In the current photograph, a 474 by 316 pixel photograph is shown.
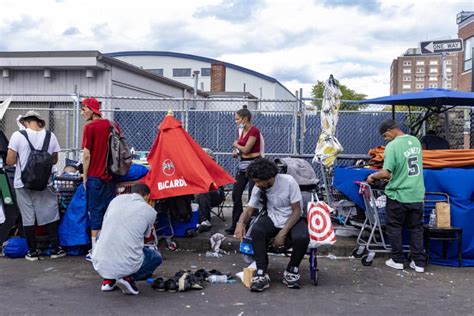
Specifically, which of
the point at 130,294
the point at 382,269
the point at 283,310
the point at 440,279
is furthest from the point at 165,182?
the point at 440,279

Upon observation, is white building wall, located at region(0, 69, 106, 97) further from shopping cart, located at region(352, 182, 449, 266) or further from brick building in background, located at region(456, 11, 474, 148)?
brick building in background, located at region(456, 11, 474, 148)

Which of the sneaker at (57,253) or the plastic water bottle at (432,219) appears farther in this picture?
the sneaker at (57,253)

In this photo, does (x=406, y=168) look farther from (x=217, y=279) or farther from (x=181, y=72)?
(x=181, y=72)

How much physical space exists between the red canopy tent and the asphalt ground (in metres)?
0.94

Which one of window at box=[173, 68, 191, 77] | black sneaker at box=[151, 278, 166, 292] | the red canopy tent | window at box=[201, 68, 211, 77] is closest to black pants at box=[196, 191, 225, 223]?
the red canopy tent

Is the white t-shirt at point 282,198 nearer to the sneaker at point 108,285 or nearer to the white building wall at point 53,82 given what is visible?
the sneaker at point 108,285

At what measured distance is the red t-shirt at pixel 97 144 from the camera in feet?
19.7

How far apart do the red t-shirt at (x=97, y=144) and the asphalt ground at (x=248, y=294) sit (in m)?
1.17

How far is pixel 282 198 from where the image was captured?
528 centimetres

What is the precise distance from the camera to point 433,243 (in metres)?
6.36

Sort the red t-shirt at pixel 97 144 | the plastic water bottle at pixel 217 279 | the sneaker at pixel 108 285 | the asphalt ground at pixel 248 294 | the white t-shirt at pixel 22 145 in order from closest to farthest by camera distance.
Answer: the asphalt ground at pixel 248 294, the sneaker at pixel 108 285, the plastic water bottle at pixel 217 279, the red t-shirt at pixel 97 144, the white t-shirt at pixel 22 145

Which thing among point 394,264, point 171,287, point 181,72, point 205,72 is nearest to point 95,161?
point 171,287

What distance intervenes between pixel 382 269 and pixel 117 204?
3.32 meters

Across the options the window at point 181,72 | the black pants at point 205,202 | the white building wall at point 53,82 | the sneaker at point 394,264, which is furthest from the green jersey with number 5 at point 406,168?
the window at point 181,72
